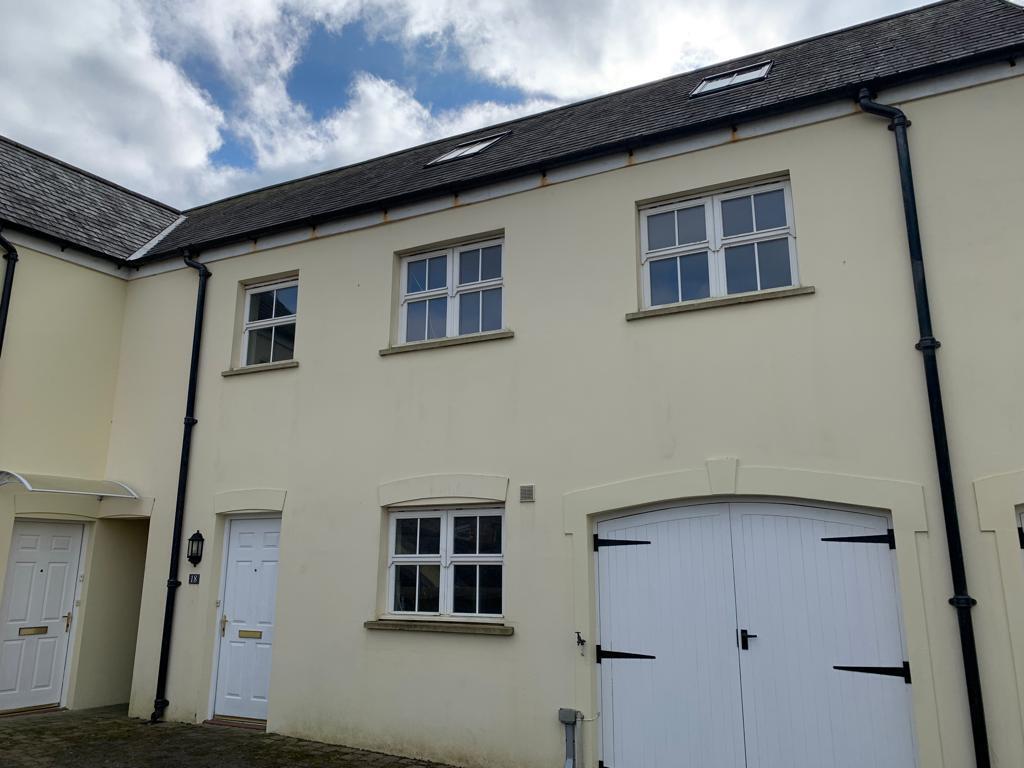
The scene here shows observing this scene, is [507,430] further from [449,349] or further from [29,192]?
[29,192]

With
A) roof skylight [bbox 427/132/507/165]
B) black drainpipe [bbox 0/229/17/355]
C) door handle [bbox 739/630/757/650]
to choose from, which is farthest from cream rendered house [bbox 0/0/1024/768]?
roof skylight [bbox 427/132/507/165]

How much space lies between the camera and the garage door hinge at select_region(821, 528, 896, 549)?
6.18 metres

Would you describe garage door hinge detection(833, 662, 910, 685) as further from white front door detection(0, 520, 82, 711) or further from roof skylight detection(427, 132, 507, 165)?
white front door detection(0, 520, 82, 711)

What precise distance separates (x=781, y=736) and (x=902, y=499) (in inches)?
83.9

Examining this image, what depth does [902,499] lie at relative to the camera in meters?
6.11

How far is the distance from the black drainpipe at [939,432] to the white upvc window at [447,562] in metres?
3.90

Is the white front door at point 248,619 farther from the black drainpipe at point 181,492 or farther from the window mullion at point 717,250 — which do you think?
the window mullion at point 717,250

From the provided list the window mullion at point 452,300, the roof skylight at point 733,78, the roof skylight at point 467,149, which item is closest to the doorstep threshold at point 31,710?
the window mullion at point 452,300

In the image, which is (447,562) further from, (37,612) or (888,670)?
(37,612)

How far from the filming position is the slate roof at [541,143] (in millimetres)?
7379

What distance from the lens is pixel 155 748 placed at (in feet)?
25.7

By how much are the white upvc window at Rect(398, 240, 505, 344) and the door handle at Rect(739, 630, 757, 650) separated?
3842 millimetres

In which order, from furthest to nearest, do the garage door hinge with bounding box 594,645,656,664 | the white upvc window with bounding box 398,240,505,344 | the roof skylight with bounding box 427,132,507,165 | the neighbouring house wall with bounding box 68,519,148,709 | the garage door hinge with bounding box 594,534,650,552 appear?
1. the roof skylight with bounding box 427,132,507,165
2. the neighbouring house wall with bounding box 68,519,148,709
3. the white upvc window with bounding box 398,240,505,344
4. the garage door hinge with bounding box 594,534,650,552
5. the garage door hinge with bounding box 594,645,656,664

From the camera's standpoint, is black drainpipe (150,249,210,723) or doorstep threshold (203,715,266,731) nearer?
doorstep threshold (203,715,266,731)
